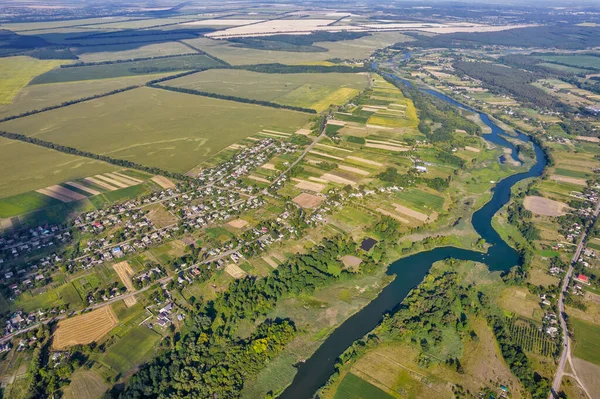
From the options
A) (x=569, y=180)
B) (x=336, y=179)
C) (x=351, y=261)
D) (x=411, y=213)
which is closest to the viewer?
(x=351, y=261)

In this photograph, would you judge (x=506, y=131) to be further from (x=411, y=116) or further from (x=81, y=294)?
(x=81, y=294)

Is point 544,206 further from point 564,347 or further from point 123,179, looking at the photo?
point 123,179

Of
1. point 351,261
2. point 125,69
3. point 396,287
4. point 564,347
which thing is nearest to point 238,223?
point 351,261

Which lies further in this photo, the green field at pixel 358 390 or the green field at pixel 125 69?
the green field at pixel 125 69

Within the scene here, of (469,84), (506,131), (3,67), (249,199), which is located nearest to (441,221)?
(249,199)

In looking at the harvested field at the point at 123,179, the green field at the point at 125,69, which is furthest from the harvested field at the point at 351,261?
the green field at the point at 125,69

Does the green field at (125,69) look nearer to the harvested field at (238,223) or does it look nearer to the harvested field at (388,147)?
the harvested field at (388,147)
